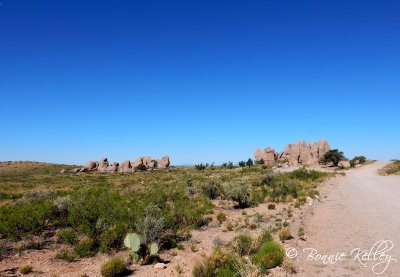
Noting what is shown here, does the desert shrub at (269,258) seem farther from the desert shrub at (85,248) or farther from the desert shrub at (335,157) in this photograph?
the desert shrub at (335,157)

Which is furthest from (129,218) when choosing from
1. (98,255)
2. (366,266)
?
(366,266)

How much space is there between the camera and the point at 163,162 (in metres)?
108

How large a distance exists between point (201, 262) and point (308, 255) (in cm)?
335

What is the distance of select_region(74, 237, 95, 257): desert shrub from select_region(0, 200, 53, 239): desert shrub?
3174mm

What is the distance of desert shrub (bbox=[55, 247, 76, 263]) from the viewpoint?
1055cm

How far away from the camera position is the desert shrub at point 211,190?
24188 mm

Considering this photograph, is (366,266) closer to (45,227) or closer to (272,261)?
(272,261)

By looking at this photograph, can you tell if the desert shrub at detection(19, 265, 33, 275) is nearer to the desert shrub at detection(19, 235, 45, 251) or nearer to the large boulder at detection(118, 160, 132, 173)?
the desert shrub at detection(19, 235, 45, 251)

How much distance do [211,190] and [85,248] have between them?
13801mm

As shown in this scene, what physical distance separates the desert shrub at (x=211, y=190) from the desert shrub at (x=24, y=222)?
11.5 m

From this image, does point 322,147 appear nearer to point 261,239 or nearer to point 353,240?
point 353,240

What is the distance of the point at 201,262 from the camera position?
8.42 m

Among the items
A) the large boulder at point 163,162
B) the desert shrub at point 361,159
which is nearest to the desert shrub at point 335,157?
the desert shrub at point 361,159

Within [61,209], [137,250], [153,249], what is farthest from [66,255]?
[61,209]
